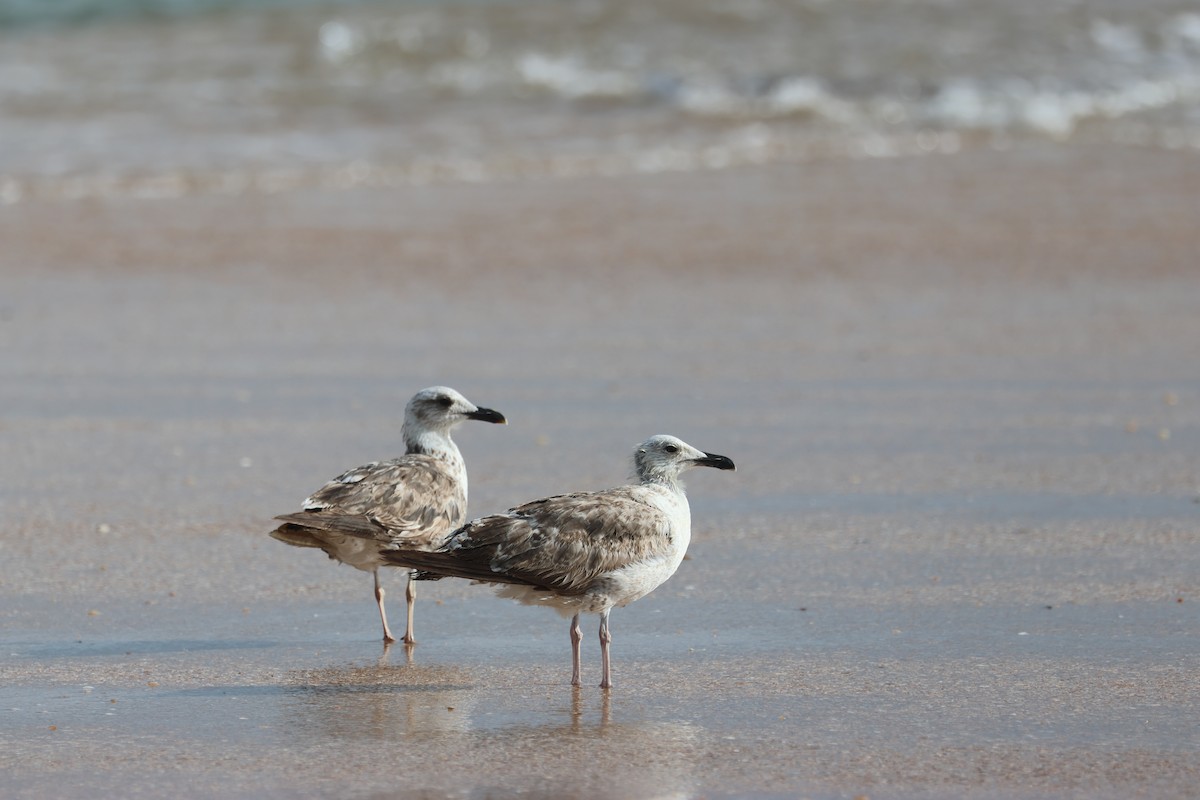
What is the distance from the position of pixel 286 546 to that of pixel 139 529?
71 cm

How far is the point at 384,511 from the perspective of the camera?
248 inches

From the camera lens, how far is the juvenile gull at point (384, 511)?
6125mm

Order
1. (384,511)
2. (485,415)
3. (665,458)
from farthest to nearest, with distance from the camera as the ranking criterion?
(485,415), (384,511), (665,458)

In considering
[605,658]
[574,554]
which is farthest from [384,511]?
[605,658]

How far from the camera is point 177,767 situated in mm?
4863

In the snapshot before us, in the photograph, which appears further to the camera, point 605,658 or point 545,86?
point 545,86

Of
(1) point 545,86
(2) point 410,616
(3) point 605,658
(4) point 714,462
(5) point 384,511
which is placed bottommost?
(3) point 605,658

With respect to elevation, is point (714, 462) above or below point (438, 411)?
below

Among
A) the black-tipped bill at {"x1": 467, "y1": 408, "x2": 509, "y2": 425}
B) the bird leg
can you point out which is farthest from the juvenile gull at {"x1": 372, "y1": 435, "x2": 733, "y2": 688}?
the black-tipped bill at {"x1": 467, "y1": 408, "x2": 509, "y2": 425}

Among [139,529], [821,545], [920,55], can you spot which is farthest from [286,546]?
[920,55]

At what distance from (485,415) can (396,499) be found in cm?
76

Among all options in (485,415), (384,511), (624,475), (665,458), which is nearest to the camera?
(665,458)

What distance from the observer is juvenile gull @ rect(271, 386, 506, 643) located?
20.1 feet

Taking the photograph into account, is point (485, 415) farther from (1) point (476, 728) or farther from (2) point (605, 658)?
(1) point (476, 728)
